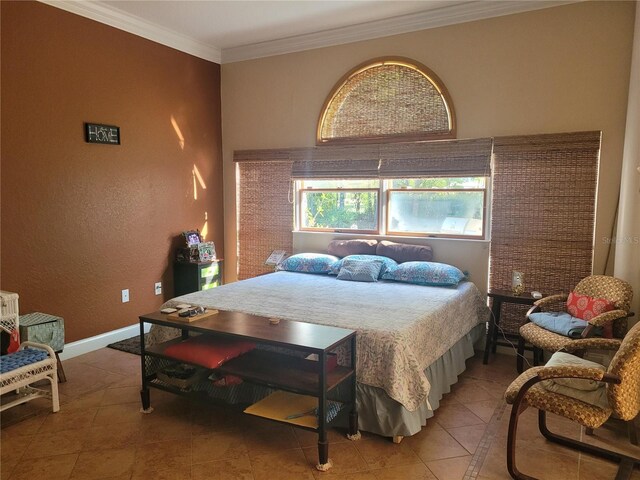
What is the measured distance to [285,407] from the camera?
2.57 metres

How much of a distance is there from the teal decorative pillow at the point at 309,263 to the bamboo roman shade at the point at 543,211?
1.47 metres

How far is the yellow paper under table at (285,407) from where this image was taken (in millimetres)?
2441

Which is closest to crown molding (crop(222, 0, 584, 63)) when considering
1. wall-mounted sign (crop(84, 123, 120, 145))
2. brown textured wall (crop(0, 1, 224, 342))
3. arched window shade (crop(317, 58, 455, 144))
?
arched window shade (crop(317, 58, 455, 144))

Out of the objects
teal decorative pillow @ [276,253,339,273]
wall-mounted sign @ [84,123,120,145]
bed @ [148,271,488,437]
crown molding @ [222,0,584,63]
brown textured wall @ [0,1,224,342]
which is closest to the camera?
bed @ [148,271,488,437]

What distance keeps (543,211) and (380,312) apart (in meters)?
1.78

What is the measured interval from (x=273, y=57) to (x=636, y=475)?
182 inches

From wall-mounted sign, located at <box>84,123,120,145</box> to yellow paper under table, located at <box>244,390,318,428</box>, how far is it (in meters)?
2.72

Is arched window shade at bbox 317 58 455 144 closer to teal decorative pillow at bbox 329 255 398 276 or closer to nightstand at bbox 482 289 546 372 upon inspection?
teal decorative pillow at bbox 329 255 398 276

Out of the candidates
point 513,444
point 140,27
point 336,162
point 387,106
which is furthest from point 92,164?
point 513,444

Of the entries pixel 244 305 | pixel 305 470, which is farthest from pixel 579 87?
pixel 305 470

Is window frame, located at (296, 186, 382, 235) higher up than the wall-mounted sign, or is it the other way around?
the wall-mounted sign

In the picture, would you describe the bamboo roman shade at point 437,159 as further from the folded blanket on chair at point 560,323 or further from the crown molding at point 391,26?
the folded blanket on chair at point 560,323

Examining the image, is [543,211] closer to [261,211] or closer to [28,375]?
[261,211]

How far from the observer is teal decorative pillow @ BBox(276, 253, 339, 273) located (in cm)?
443
